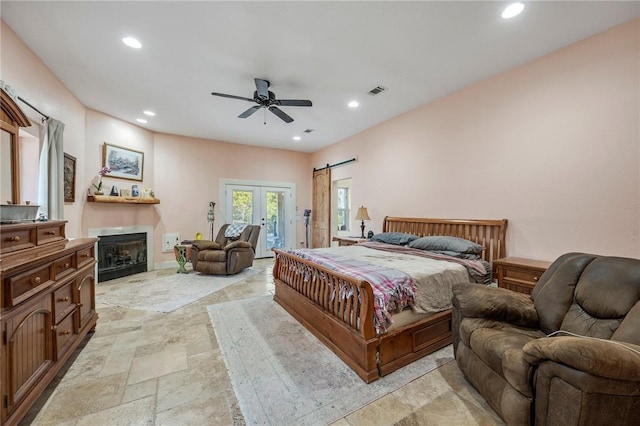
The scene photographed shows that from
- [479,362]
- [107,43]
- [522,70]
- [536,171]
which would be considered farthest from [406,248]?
[107,43]

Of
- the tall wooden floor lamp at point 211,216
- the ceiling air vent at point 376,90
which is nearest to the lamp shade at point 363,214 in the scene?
the ceiling air vent at point 376,90

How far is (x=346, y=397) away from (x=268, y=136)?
5.22 meters

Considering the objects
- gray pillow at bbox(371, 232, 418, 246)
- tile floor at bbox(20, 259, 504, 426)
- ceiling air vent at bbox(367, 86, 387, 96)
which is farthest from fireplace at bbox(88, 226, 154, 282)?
ceiling air vent at bbox(367, 86, 387, 96)

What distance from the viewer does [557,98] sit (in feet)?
8.89

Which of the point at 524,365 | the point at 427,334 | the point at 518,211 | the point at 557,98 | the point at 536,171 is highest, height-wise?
the point at 557,98

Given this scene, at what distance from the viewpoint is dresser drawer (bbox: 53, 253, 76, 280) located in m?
1.86

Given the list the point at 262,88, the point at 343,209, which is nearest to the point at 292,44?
the point at 262,88

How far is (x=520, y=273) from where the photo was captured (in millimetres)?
2609

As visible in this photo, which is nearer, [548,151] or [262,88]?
[548,151]

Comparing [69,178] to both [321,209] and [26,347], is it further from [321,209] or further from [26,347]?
[321,209]

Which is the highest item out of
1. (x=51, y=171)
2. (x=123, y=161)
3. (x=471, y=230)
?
(x=123, y=161)

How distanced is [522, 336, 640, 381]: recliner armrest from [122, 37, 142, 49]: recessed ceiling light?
4017mm

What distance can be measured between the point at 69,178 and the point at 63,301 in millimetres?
2849

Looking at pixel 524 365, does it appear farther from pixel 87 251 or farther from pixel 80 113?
pixel 80 113
